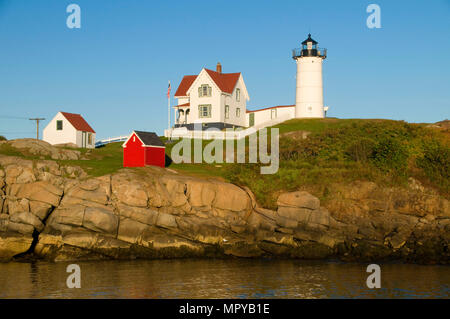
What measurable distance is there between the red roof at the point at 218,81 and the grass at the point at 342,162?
49.7ft

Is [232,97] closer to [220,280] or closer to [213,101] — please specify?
[213,101]

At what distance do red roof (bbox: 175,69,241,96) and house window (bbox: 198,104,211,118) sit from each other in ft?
9.04

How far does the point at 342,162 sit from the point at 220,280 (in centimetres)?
2152

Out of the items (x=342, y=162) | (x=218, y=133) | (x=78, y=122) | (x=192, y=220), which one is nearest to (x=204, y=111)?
(x=218, y=133)

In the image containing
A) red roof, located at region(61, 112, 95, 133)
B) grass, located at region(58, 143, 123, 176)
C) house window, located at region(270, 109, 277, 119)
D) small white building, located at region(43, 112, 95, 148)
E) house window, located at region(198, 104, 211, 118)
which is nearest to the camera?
grass, located at region(58, 143, 123, 176)

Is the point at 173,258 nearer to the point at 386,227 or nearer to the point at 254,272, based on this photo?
the point at 254,272

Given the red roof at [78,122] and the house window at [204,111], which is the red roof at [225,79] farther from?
the red roof at [78,122]

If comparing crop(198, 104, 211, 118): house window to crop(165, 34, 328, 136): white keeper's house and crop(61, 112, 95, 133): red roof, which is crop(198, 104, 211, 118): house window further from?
crop(61, 112, 95, 133): red roof

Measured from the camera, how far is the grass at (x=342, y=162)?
41.9 meters

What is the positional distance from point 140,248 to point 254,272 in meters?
8.11

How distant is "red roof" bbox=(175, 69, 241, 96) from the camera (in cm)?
6612

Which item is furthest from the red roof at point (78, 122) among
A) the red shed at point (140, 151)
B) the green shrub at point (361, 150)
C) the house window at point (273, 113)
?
the green shrub at point (361, 150)

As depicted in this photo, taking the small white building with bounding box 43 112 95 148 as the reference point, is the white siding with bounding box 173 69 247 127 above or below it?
above

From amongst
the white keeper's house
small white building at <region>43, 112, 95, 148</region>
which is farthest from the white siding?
small white building at <region>43, 112, 95, 148</region>
